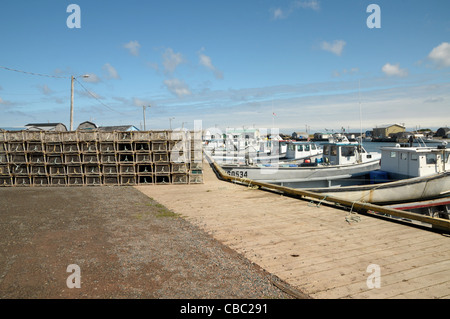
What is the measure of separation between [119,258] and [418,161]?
17460 mm

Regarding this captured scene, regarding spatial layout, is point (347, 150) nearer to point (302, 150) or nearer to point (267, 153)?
point (302, 150)

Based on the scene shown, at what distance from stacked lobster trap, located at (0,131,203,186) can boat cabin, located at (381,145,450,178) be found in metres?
12.6

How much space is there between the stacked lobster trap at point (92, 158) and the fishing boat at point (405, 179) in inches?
271

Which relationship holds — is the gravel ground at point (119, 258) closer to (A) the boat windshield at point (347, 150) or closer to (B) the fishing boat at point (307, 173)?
(B) the fishing boat at point (307, 173)

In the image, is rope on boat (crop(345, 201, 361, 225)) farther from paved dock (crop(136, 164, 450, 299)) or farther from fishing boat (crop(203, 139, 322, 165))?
fishing boat (crop(203, 139, 322, 165))

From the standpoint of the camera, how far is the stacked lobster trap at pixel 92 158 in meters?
14.3

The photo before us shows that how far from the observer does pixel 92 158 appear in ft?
47.3

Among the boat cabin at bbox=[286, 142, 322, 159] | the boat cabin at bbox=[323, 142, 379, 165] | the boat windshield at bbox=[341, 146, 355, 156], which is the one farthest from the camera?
the boat cabin at bbox=[286, 142, 322, 159]

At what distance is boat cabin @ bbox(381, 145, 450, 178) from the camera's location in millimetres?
16422

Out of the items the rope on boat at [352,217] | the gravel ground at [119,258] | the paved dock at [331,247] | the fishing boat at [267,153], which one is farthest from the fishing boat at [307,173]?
the gravel ground at [119,258]

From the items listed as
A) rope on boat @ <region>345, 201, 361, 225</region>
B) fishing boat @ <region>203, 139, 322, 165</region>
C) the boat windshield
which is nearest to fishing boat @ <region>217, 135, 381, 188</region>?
the boat windshield

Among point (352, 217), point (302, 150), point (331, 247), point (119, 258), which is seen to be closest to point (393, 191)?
point (352, 217)
